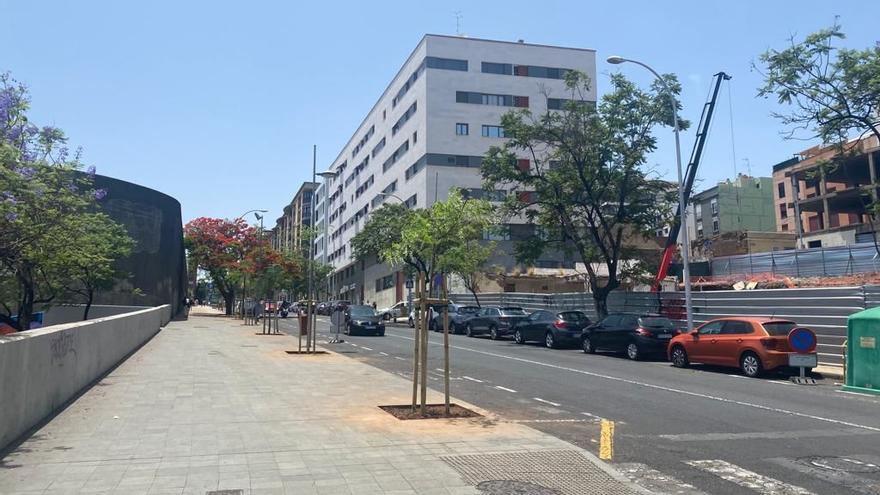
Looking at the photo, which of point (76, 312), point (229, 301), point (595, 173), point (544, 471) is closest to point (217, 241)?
point (229, 301)

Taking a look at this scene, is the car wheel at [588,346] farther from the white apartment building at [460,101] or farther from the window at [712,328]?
the white apartment building at [460,101]

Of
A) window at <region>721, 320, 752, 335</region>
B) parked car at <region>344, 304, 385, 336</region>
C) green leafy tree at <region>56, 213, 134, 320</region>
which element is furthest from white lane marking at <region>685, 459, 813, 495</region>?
parked car at <region>344, 304, 385, 336</region>

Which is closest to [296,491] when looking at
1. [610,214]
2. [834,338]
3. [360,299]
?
[834,338]

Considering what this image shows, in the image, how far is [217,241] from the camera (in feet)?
191

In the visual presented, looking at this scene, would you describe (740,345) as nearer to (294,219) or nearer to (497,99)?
(497,99)

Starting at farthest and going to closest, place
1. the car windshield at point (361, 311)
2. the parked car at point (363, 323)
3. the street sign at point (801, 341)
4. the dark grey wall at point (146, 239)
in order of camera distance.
→ the dark grey wall at point (146, 239)
the car windshield at point (361, 311)
the parked car at point (363, 323)
the street sign at point (801, 341)

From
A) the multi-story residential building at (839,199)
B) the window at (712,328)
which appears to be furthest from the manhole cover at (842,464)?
the multi-story residential building at (839,199)

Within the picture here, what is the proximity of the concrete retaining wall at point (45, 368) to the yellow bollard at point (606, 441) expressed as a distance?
6553mm

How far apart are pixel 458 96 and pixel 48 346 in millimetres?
52480

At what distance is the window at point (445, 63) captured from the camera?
58656 millimetres

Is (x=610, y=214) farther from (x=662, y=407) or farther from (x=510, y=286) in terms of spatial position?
(x=510, y=286)

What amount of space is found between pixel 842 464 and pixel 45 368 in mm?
9948

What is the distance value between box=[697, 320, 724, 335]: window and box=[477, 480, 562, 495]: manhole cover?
43.4 feet

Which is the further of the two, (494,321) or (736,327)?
(494,321)
